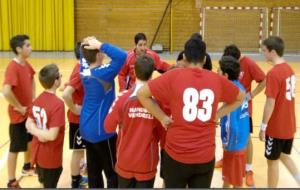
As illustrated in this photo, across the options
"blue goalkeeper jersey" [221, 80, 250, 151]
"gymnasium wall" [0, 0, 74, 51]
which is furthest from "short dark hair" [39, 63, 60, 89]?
"gymnasium wall" [0, 0, 74, 51]

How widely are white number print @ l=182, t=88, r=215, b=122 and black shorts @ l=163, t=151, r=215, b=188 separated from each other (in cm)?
38

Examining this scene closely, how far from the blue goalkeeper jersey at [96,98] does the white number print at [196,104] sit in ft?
3.37

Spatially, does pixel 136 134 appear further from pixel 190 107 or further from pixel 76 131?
pixel 76 131

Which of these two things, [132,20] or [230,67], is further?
[132,20]

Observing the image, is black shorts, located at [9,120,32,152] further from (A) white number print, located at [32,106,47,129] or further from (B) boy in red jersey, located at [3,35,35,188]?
(A) white number print, located at [32,106,47,129]

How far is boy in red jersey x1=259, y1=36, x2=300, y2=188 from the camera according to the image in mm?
4309

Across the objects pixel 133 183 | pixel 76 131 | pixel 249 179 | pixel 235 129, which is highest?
pixel 235 129

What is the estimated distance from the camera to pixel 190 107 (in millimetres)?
3125


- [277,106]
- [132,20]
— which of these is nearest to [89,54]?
[277,106]

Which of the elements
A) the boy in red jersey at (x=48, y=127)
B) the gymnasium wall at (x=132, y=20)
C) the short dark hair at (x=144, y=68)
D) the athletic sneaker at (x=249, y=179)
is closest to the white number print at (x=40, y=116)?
the boy in red jersey at (x=48, y=127)

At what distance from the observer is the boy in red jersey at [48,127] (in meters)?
3.94

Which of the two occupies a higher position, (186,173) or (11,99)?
(11,99)

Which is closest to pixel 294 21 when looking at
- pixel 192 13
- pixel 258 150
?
pixel 192 13

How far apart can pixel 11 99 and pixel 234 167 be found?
2.57 meters
